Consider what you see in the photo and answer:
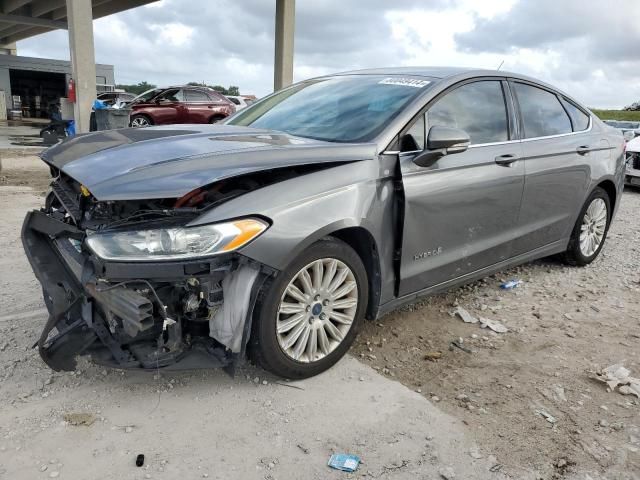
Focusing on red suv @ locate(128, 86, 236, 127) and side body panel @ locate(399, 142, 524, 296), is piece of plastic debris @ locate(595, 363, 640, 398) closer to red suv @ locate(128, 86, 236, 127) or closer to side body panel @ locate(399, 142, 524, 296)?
side body panel @ locate(399, 142, 524, 296)

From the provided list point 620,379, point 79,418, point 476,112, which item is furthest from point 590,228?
point 79,418

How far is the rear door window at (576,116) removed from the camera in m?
4.54

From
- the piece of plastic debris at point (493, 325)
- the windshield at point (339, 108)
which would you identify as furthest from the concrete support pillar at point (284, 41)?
the piece of plastic debris at point (493, 325)

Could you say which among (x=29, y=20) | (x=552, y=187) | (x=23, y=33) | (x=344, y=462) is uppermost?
(x=23, y=33)

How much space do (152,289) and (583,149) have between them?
3773mm

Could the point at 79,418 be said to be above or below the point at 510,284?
below

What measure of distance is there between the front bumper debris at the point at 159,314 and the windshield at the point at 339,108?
1173 millimetres

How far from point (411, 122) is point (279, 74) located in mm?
17814

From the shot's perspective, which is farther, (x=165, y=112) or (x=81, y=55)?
(x=165, y=112)

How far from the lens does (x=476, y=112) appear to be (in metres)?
3.58

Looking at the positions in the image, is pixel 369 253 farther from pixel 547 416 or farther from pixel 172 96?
pixel 172 96

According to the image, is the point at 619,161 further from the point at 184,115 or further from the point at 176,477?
the point at 184,115

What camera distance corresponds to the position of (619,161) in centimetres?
501

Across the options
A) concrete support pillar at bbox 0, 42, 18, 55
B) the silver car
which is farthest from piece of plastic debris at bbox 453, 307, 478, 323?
concrete support pillar at bbox 0, 42, 18, 55
